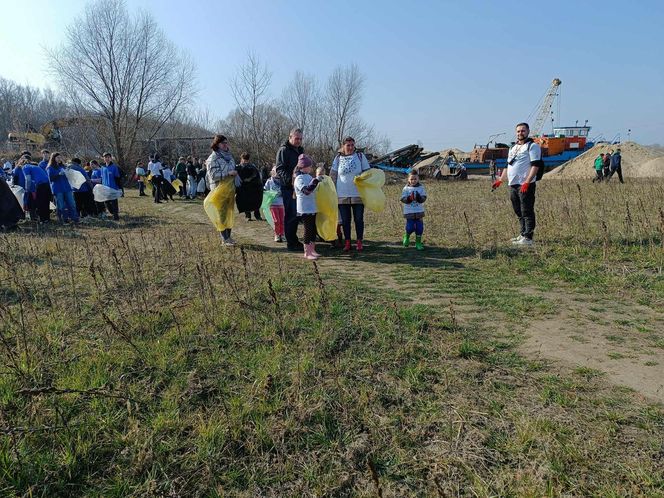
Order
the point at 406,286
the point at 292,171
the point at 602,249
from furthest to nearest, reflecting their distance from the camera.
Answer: the point at 292,171 < the point at 602,249 < the point at 406,286

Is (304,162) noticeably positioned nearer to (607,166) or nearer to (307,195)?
(307,195)

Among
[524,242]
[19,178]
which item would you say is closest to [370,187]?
[524,242]

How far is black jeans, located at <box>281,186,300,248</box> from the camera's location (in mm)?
6526

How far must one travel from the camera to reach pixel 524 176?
20.4 ft

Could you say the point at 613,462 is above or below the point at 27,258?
below

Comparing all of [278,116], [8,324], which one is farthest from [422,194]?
[278,116]

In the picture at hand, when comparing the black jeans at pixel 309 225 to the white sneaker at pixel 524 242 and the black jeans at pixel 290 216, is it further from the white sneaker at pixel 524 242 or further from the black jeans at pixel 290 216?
the white sneaker at pixel 524 242

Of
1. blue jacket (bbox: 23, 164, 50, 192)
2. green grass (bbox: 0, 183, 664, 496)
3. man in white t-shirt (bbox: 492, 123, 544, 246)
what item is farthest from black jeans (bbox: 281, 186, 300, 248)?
blue jacket (bbox: 23, 164, 50, 192)

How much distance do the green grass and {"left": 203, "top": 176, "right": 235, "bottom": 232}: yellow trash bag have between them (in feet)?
7.06

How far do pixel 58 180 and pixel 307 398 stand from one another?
32.1 ft

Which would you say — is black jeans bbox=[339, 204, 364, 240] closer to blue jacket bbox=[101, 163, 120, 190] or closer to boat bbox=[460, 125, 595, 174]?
blue jacket bbox=[101, 163, 120, 190]

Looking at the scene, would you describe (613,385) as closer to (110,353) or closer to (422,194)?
(110,353)

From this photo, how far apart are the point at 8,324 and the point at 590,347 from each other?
15.4 ft

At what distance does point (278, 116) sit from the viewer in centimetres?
3081
